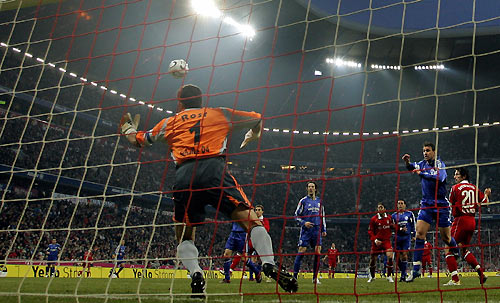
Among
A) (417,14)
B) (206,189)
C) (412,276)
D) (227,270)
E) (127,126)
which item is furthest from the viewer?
(417,14)

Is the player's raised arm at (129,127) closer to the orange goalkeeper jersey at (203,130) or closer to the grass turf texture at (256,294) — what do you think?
the orange goalkeeper jersey at (203,130)

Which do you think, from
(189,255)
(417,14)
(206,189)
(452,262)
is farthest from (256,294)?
(417,14)

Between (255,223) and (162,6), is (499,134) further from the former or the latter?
(255,223)

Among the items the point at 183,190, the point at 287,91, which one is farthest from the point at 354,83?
the point at 183,190

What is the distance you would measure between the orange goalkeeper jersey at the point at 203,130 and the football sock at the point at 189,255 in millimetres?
867

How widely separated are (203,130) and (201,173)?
0.50m

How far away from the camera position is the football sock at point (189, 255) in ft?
15.2

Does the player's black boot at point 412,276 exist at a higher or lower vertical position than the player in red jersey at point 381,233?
lower

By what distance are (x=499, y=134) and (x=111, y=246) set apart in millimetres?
28563

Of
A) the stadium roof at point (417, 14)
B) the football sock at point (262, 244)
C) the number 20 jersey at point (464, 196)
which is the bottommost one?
the football sock at point (262, 244)

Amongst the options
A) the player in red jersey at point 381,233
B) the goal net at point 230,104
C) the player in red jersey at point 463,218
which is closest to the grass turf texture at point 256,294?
the player in red jersey at point 463,218

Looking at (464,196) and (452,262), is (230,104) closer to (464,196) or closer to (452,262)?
(464,196)

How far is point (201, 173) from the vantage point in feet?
14.3

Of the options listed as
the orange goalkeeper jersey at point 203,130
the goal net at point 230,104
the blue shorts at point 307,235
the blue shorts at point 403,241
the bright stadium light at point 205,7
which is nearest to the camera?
the orange goalkeeper jersey at point 203,130
